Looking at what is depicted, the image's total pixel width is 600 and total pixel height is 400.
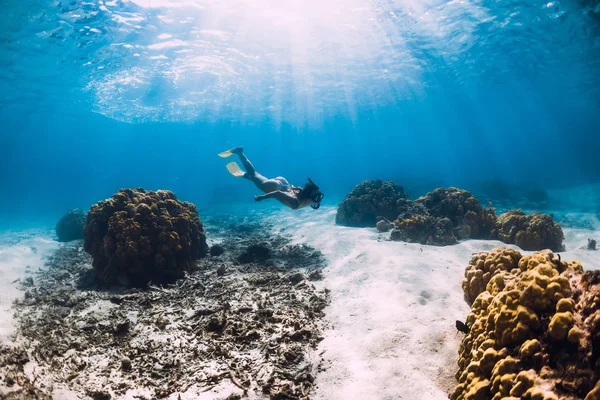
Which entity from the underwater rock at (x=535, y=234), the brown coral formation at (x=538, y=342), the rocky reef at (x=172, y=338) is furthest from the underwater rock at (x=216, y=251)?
the underwater rock at (x=535, y=234)

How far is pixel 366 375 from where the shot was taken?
4.03 m

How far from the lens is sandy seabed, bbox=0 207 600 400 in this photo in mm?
3863

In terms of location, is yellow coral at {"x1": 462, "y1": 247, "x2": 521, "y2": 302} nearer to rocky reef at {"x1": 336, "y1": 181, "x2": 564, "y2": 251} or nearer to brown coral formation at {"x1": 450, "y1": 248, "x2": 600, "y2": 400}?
brown coral formation at {"x1": 450, "y1": 248, "x2": 600, "y2": 400}

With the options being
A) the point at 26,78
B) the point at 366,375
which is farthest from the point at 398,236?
the point at 26,78

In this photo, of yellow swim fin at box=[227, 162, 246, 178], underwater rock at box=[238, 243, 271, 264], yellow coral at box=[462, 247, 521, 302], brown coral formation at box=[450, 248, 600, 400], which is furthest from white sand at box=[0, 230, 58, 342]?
yellow coral at box=[462, 247, 521, 302]

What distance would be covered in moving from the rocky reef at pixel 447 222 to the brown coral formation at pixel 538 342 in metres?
6.54

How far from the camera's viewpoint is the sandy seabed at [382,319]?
12.7 feet

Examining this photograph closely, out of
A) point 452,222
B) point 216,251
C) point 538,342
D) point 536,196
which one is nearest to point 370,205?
point 452,222

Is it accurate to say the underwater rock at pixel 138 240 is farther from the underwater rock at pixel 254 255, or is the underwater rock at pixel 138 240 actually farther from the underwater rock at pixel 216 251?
the underwater rock at pixel 254 255

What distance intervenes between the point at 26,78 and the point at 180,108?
1797 centimetres

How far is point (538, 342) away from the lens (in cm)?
275

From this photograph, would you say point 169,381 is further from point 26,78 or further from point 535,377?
point 26,78

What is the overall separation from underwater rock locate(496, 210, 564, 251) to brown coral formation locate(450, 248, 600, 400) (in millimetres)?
6851

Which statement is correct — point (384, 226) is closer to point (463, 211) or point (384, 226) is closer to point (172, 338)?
point (463, 211)
